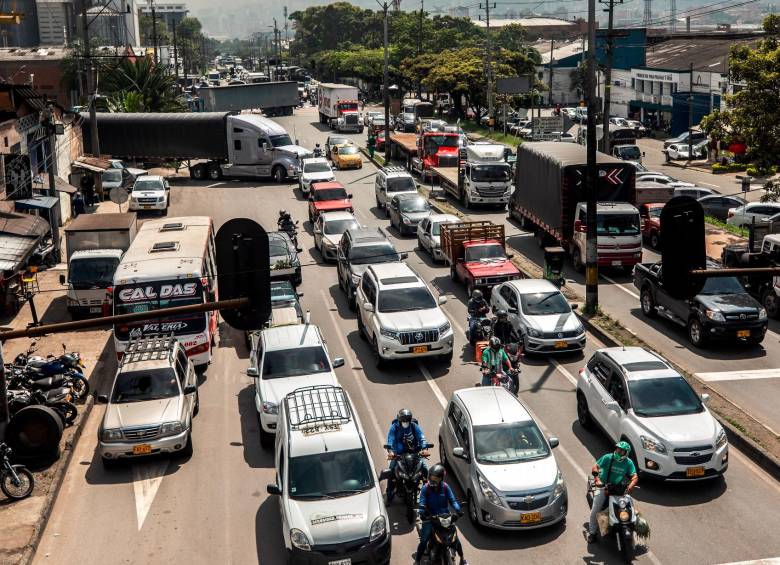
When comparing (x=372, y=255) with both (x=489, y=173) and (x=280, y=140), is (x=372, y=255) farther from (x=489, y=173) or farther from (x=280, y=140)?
(x=280, y=140)

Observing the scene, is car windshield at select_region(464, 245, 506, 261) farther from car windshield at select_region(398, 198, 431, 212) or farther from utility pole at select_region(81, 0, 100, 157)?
utility pole at select_region(81, 0, 100, 157)

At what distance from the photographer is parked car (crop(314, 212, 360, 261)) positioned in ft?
115

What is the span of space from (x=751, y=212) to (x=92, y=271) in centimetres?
2476

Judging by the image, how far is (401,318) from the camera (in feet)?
77.3

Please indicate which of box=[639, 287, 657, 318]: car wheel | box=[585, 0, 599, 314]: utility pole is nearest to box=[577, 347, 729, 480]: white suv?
box=[585, 0, 599, 314]: utility pole

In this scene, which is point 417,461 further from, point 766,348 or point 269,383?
point 766,348

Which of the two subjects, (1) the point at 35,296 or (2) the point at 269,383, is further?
(1) the point at 35,296

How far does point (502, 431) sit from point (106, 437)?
24.5ft

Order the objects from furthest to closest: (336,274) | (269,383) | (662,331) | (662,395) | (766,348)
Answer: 1. (336,274)
2. (662,331)
3. (766,348)
4. (269,383)
5. (662,395)

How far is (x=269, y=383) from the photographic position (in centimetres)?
1966

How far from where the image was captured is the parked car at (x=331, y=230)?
34.9 metres

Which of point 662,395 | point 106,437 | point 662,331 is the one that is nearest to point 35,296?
point 106,437

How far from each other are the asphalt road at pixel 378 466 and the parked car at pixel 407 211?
1455 centimetres

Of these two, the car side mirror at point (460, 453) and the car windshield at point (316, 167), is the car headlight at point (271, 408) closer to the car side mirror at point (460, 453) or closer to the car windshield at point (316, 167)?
the car side mirror at point (460, 453)
